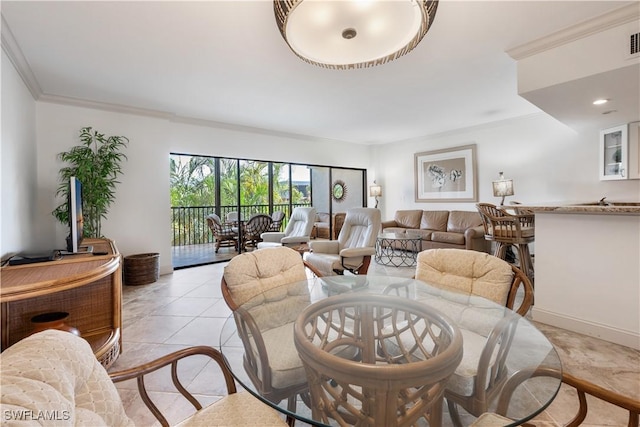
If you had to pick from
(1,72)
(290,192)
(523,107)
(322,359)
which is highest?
(523,107)

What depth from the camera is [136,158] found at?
419 cm

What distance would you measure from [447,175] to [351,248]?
12.5 ft

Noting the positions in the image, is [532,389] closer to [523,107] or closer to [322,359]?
[322,359]

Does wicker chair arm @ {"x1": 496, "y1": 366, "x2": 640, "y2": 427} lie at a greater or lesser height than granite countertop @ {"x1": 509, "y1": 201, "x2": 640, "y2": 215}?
lesser

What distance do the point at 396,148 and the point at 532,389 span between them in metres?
6.50

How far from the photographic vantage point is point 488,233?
12.2 feet

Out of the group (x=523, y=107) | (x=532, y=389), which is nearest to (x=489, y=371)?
(x=532, y=389)

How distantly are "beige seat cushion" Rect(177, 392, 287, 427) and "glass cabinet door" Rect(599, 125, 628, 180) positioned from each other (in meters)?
5.12

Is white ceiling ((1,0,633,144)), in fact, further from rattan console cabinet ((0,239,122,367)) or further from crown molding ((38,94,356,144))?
rattan console cabinet ((0,239,122,367))

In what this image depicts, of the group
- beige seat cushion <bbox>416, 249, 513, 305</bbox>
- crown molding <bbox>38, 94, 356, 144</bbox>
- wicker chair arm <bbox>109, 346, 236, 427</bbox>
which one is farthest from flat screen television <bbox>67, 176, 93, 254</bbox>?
beige seat cushion <bbox>416, 249, 513, 305</bbox>

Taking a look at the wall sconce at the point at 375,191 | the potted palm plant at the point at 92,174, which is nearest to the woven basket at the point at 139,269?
the potted palm plant at the point at 92,174

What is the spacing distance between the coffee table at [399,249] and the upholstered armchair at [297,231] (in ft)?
4.08

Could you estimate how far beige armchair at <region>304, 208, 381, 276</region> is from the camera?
10.7ft

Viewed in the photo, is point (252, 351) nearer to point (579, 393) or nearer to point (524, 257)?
point (579, 393)
